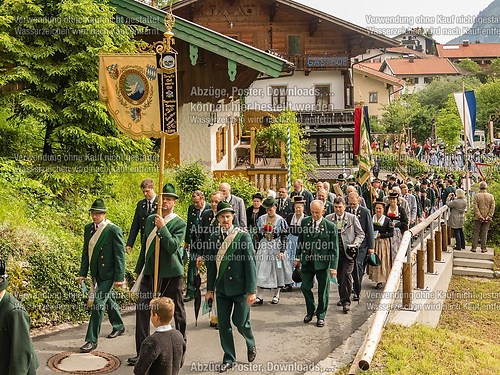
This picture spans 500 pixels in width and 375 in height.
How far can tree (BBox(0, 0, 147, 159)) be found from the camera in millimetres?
13727

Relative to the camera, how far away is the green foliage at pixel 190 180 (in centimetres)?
1680

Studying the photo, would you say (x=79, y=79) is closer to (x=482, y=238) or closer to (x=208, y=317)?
(x=208, y=317)

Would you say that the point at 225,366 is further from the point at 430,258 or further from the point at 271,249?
the point at 430,258

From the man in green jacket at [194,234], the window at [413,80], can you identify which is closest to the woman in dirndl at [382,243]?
the man in green jacket at [194,234]

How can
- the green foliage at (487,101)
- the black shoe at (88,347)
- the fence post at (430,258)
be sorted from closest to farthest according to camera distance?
the black shoe at (88,347), the fence post at (430,258), the green foliage at (487,101)

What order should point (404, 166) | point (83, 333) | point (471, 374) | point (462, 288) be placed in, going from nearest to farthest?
point (471, 374)
point (83, 333)
point (462, 288)
point (404, 166)

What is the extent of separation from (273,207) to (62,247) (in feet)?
11.8

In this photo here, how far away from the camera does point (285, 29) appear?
37.2m

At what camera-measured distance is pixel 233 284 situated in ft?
26.7

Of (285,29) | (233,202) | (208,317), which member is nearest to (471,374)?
(208,317)

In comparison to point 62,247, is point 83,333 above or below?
below

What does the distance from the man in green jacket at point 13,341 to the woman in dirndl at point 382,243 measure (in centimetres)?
853

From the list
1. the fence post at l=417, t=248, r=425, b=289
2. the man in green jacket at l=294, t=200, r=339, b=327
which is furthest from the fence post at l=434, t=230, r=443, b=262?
the man in green jacket at l=294, t=200, r=339, b=327

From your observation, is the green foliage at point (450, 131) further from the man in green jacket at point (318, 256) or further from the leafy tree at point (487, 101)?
the man in green jacket at point (318, 256)
